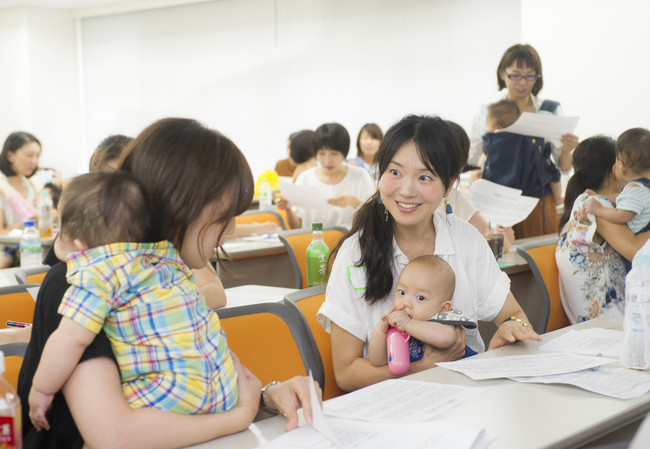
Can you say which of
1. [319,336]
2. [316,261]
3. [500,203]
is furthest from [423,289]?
[500,203]

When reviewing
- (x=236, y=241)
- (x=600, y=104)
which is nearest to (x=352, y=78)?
(x=600, y=104)

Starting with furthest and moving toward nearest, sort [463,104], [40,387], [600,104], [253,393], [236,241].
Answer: [463,104]
[600,104]
[236,241]
[253,393]
[40,387]

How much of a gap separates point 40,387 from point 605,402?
1016 mm

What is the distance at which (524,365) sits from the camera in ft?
5.44

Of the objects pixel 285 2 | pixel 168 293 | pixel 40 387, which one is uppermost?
pixel 285 2

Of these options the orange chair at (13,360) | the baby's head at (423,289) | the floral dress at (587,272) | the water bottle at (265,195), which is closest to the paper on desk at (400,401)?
the baby's head at (423,289)

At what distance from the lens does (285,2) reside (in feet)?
29.4

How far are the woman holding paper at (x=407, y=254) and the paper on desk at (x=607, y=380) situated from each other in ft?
0.88

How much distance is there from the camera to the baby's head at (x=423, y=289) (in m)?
1.90

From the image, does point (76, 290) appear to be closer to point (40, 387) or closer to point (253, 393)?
point (40, 387)

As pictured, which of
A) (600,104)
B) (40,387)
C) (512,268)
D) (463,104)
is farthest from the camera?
(463,104)

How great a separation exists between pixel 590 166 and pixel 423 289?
5.68ft

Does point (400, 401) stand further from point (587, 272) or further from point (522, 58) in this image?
point (522, 58)

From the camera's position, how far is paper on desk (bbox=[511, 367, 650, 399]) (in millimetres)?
1478
